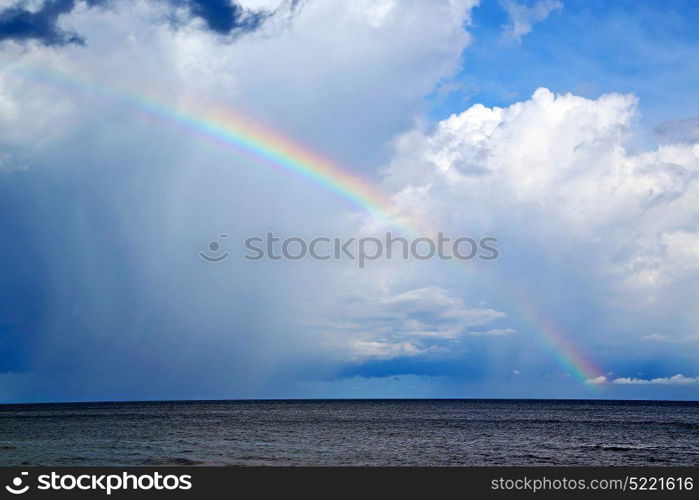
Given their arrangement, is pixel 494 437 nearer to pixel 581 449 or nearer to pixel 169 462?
pixel 581 449

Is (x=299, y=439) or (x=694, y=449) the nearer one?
(x=694, y=449)
